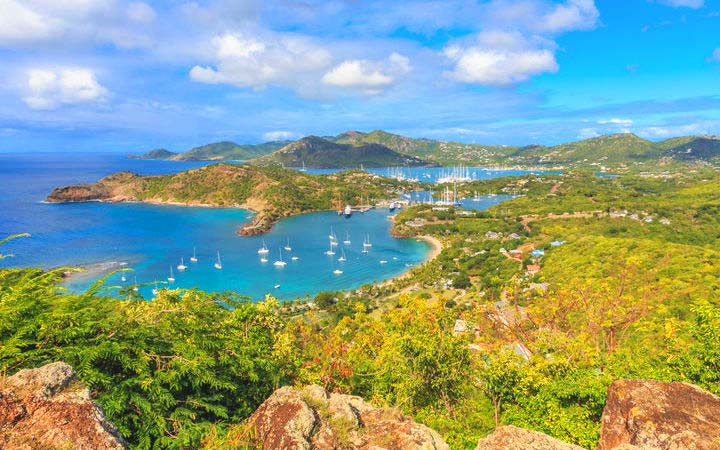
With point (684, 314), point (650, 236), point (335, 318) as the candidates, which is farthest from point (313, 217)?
point (684, 314)

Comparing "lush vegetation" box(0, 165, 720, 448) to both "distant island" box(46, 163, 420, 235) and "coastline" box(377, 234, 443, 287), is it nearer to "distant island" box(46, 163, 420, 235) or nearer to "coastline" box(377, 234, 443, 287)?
"coastline" box(377, 234, 443, 287)

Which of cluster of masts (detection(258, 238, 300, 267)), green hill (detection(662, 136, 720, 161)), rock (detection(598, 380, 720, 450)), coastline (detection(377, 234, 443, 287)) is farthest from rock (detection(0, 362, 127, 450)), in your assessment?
green hill (detection(662, 136, 720, 161))

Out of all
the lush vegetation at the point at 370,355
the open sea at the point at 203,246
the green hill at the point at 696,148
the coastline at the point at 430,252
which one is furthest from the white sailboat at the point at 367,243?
the green hill at the point at 696,148

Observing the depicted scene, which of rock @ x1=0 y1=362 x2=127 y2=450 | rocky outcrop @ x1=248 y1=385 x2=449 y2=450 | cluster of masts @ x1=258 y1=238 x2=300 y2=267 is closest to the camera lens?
rock @ x1=0 y1=362 x2=127 y2=450

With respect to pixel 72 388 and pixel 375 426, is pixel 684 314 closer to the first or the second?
pixel 375 426

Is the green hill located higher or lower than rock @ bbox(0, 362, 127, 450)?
higher

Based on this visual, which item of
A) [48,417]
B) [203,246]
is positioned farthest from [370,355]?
[203,246]
